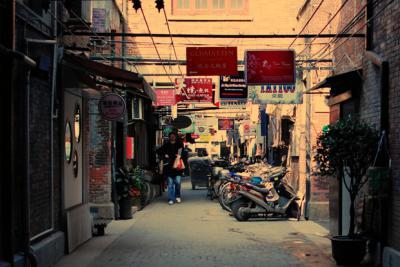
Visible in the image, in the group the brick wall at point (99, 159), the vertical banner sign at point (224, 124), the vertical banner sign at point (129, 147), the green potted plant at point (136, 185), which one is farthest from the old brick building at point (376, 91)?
the vertical banner sign at point (224, 124)

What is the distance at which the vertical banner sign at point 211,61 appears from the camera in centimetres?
1350

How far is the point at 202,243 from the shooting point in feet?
35.0

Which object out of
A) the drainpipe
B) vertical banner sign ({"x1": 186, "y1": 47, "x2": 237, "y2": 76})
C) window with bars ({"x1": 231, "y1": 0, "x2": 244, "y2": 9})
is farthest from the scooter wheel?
window with bars ({"x1": 231, "y1": 0, "x2": 244, "y2": 9})

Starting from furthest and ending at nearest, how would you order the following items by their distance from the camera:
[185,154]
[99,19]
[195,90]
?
[195,90]
[185,154]
[99,19]

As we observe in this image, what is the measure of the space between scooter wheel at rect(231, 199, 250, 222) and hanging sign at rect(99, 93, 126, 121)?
151 inches

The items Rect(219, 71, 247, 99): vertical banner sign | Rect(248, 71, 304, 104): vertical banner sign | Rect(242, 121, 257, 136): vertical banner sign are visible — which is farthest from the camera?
Rect(242, 121, 257, 136): vertical banner sign

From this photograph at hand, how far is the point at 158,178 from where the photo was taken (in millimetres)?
20828

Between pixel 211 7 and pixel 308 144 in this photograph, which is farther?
pixel 211 7

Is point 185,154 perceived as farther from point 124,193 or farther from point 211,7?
point 211,7

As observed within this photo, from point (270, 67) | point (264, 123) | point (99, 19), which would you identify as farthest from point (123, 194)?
point (264, 123)

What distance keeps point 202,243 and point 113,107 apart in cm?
367

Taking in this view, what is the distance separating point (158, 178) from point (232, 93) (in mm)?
4531

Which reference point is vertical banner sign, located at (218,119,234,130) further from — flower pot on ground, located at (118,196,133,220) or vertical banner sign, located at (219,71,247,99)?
flower pot on ground, located at (118,196,133,220)

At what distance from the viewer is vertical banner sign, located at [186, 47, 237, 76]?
13500 millimetres
